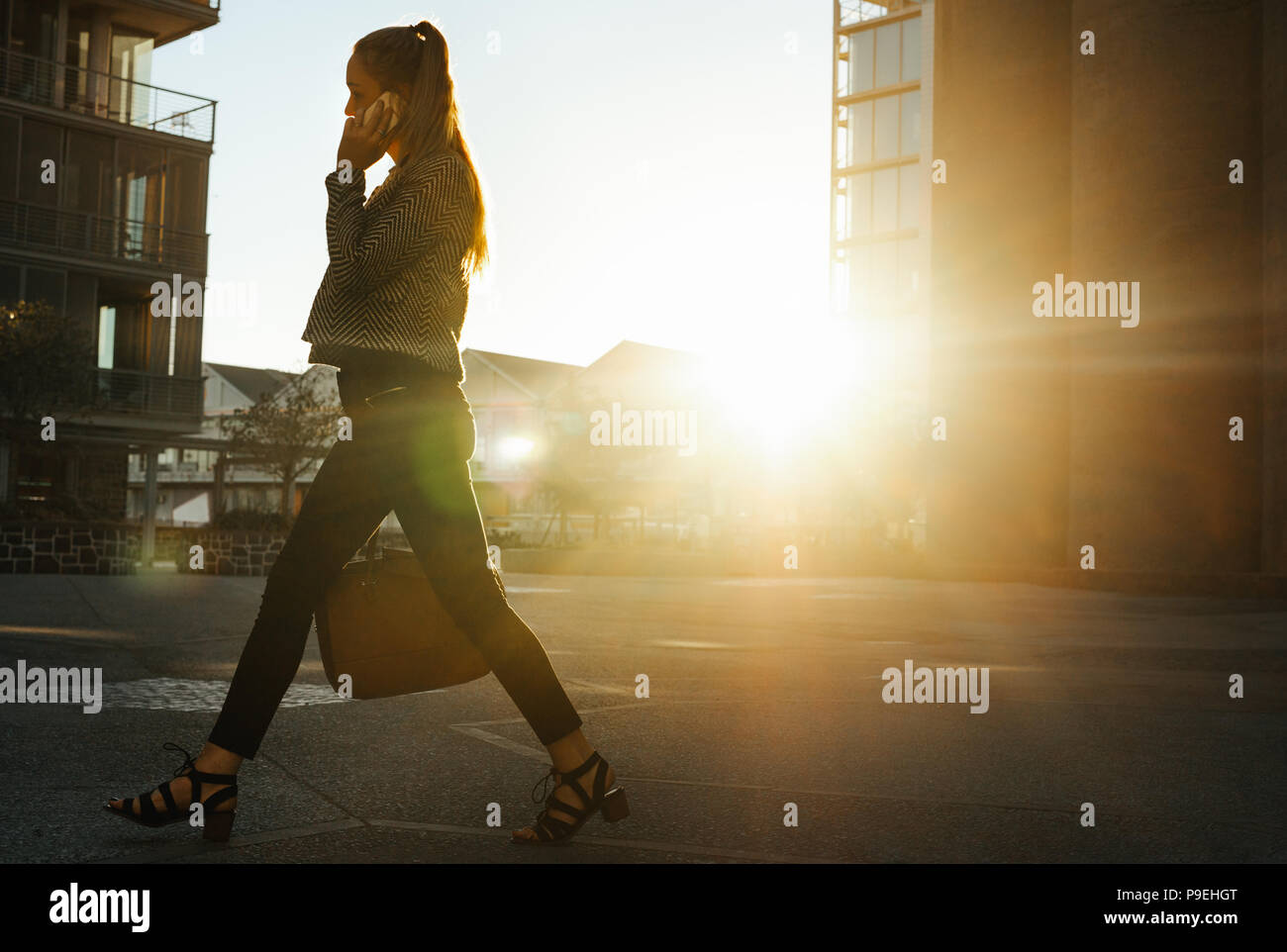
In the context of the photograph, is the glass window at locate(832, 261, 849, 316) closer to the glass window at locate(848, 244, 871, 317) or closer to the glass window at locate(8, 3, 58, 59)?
the glass window at locate(848, 244, 871, 317)

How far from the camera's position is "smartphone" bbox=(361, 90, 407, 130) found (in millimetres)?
3250

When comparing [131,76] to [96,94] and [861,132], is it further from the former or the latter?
[861,132]

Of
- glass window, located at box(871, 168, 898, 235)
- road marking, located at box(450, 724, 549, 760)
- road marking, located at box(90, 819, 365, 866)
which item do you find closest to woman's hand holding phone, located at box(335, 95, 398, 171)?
road marking, located at box(90, 819, 365, 866)

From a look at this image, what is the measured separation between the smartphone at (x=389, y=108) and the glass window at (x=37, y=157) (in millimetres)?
25490

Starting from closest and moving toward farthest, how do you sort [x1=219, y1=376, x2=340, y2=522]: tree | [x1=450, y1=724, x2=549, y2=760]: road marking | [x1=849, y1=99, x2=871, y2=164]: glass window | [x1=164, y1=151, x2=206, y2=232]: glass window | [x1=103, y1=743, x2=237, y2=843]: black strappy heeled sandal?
[x1=103, y1=743, x2=237, y2=843]: black strappy heeled sandal, [x1=450, y1=724, x2=549, y2=760]: road marking, [x1=164, y1=151, x2=206, y2=232]: glass window, [x1=219, y1=376, x2=340, y2=522]: tree, [x1=849, y1=99, x2=871, y2=164]: glass window

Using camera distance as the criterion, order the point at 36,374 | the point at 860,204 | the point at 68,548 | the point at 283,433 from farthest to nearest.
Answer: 1. the point at 860,204
2. the point at 283,433
3. the point at 36,374
4. the point at 68,548

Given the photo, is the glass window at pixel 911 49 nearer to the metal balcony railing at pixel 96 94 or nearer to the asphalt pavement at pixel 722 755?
the metal balcony railing at pixel 96 94

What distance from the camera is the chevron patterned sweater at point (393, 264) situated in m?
3.14

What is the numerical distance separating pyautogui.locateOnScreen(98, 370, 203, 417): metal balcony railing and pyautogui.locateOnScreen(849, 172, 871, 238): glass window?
41.8 m

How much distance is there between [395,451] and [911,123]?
62259 mm

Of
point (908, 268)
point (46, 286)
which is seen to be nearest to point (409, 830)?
point (46, 286)

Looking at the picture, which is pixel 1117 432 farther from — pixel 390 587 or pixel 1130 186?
pixel 390 587

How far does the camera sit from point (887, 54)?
6284cm

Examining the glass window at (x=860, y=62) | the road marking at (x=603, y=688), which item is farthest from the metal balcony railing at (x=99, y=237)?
the glass window at (x=860, y=62)
